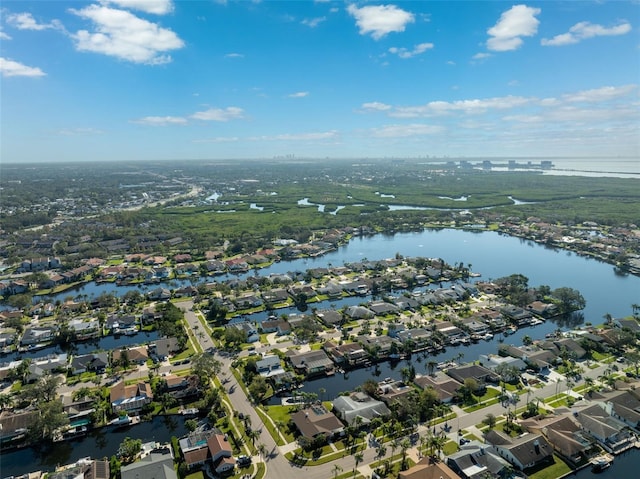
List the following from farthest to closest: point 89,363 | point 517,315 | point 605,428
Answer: point 517,315
point 89,363
point 605,428

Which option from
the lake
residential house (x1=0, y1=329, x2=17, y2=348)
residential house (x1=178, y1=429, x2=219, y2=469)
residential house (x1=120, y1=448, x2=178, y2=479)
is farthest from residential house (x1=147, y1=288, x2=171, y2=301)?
residential house (x1=120, y1=448, x2=178, y2=479)

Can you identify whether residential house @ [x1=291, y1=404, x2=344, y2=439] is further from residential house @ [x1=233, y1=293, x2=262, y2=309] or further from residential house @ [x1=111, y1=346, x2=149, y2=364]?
residential house @ [x1=233, y1=293, x2=262, y2=309]

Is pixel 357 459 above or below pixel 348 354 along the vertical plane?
below

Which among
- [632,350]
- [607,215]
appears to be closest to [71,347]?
[632,350]

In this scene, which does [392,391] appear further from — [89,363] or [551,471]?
[89,363]

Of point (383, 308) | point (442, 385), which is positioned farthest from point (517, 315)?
point (442, 385)

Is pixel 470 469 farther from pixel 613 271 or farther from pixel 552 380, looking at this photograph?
pixel 613 271
